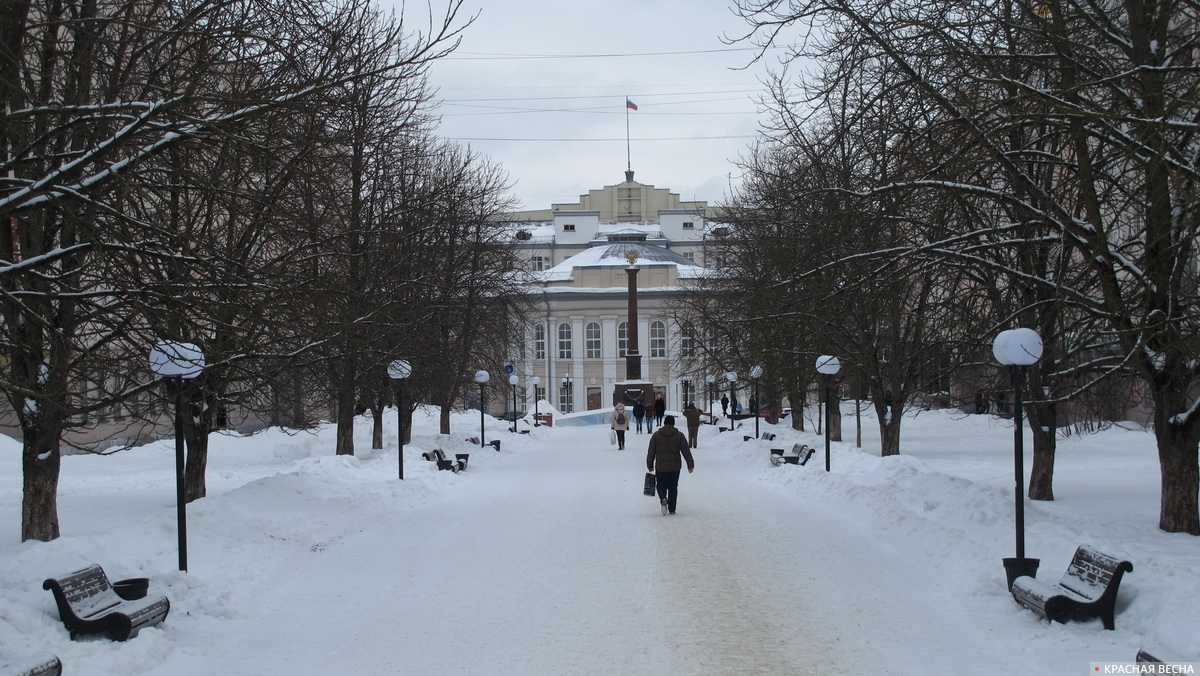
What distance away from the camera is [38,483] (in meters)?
12.9

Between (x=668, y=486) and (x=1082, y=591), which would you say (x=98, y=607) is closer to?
(x=1082, y=591)

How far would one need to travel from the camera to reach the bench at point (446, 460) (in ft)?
85.2

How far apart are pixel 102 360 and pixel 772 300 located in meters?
10.7

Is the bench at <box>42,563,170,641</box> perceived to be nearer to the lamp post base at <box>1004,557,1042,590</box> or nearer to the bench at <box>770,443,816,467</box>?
the lamp post base at <box>1004,557,1042,590</box>

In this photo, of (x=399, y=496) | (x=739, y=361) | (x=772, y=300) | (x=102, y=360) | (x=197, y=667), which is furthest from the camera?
(x=739, y=361)

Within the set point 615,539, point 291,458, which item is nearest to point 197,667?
point 615,539

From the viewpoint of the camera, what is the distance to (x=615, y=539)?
47.4 ft

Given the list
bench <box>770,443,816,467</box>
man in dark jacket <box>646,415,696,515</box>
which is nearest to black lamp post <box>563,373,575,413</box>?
bench <box>770,443,816,467</box>

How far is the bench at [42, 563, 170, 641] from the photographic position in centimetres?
813

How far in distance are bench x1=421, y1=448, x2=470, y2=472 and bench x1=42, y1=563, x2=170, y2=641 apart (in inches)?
671

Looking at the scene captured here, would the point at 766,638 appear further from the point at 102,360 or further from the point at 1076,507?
the point at 1076,507

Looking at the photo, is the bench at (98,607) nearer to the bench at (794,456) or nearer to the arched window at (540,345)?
the bench at (794,456)

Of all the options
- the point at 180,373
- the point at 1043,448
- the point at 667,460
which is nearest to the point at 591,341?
the point at 667,460

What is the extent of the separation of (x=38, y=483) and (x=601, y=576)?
670 cm
